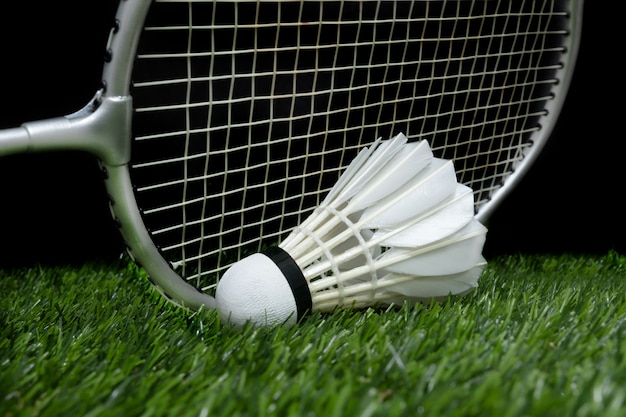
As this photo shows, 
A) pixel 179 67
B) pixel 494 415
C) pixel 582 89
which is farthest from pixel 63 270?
pixel 582 89

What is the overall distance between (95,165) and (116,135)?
0.85 m

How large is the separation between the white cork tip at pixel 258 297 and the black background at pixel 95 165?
0.81 meters

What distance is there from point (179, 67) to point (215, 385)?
862 millimetres

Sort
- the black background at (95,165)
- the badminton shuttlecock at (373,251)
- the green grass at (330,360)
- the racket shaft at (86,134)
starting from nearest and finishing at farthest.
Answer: the green grass at (330,360), the racket shaft at (86,134), the badminton shuttlecock at (373,251), the black background at (95,165)

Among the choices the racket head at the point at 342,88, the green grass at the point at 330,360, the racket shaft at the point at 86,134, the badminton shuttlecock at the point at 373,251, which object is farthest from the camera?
the racket head at the point at 342,88

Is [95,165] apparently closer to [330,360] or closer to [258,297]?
[258,297]

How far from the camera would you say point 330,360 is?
0.91 m

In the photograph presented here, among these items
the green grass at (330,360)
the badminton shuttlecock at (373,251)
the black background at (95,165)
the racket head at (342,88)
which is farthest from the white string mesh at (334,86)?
the green grass at (330,360)

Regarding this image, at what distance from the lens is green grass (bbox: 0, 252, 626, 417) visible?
738mm

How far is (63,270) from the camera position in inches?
64.7

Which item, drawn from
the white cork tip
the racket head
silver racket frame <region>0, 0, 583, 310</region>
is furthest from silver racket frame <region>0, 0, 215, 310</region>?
the racket head

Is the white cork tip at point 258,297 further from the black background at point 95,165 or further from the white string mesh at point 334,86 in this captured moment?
the black background at point 95,165

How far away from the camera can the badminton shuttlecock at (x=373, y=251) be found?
109 cm

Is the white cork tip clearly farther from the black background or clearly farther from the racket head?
the black background
